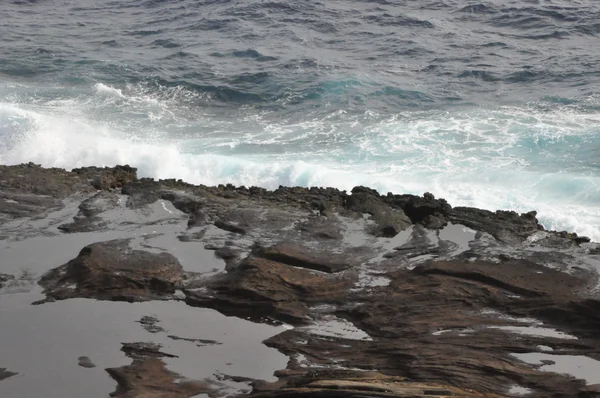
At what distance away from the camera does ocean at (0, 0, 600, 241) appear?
1367 cm

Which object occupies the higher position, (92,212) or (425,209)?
(425,209)

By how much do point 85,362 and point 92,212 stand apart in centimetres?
322

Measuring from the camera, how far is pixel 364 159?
14.3 m

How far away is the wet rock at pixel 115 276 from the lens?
23.1 ft

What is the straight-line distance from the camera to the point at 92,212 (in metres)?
8.96

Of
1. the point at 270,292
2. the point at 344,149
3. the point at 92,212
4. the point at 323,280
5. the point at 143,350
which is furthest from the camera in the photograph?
the point at 344,149

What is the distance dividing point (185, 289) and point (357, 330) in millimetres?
1673

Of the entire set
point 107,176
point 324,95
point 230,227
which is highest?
point 324,95

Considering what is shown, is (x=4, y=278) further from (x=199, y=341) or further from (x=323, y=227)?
(x=323, y=227)

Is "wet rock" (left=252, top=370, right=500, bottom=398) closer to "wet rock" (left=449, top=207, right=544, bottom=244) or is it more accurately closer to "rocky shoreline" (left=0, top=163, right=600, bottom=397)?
"rocky shoreline" (left=0, top=163, right=600, bottom=397)

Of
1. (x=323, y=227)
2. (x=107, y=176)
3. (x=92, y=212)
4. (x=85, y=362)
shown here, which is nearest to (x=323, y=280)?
(x=323, y=227)

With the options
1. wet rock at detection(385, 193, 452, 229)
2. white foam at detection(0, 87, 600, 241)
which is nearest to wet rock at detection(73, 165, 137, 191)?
white foam at detection(0, 87, 600, 241)

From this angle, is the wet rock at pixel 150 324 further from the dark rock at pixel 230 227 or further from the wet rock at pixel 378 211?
the wet rock at pixel 378 211

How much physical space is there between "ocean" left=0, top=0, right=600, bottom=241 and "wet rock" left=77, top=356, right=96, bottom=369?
732cm
